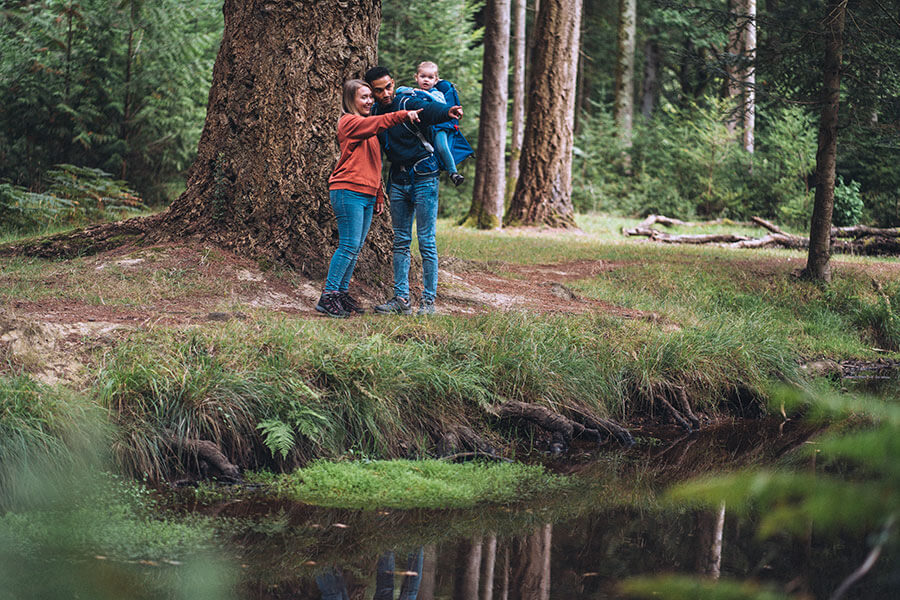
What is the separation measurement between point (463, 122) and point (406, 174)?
67.9 feet

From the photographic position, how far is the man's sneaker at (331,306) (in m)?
7.99

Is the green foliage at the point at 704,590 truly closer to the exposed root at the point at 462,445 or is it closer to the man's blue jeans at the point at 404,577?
the man's blue jeans at the point at 404,577

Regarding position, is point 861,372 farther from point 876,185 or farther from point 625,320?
point 876,185

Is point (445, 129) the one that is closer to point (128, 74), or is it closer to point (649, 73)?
point (128, 74)

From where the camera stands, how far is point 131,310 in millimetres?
7430

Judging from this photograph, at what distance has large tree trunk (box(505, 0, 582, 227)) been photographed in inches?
723

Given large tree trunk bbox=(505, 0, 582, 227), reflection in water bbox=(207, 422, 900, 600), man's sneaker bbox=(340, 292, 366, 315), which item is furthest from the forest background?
reflection in water bbox=(207, 422, 900, 600)

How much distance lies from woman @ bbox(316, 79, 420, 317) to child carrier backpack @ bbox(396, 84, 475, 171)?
0.94 ft

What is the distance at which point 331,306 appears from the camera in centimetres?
800

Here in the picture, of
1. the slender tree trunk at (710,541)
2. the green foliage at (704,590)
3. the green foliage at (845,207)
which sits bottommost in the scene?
the slender tree trunk at (710,541)

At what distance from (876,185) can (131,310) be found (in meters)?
19.7

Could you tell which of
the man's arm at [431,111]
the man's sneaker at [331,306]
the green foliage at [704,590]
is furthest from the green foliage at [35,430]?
the green foliage at [704,590]

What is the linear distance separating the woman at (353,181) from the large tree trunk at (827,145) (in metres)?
6.47

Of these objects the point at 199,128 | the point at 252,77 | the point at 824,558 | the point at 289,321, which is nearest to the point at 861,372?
the point at 824,558
